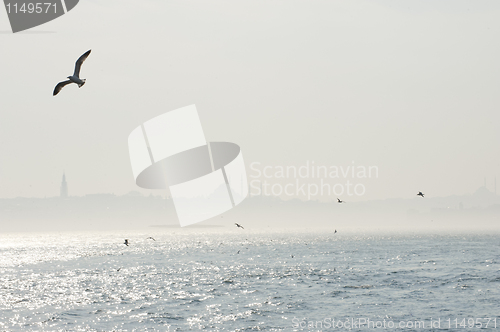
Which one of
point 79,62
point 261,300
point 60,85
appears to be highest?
point 79,62

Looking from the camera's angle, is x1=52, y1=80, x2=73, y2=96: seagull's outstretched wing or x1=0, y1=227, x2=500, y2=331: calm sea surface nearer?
x1=52, y1=80, x2=73, y2=96: seagull's outstretched wing

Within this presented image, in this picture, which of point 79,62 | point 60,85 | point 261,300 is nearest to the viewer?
point 79,62

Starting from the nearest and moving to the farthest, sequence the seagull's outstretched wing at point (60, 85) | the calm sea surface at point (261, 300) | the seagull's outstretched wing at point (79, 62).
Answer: the seagull's outstretched wing at point (79, 62) < the seagull's outstretched wing at point (60, 85) < the calm sea surface at point (261, 300)

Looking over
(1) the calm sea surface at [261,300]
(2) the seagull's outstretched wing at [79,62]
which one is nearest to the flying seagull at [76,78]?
(2) the seagull's outstretched wing at [79,62]

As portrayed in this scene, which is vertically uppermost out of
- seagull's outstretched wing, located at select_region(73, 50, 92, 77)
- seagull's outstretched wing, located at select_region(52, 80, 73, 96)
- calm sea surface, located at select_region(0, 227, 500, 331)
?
seagull's outstretched wing, located at select_region(73, 50, 92, 77)

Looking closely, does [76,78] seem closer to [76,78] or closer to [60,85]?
[76,78]

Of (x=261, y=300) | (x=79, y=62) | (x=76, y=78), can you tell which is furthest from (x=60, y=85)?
(x=261, y=300)

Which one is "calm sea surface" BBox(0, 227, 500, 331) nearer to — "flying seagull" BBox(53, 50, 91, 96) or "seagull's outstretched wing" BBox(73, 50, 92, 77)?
"flying seagull" BBox(53, 50, 91, 96)

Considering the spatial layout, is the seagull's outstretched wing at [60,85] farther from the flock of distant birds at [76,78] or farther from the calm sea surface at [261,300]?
the calm sea surface at [261,300]

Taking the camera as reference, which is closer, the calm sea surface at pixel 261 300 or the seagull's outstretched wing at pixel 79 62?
the seagull's outstretched wing at pixel 79 62

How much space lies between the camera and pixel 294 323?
4369 cm

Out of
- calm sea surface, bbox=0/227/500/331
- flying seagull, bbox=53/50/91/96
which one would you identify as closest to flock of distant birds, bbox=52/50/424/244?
flying seagull, bbox=53/50/91/96

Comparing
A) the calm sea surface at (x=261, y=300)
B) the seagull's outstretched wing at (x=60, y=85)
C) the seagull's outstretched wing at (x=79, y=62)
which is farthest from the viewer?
the calm sea surface at (x=261, y=300)

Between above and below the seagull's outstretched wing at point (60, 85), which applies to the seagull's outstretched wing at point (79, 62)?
above
